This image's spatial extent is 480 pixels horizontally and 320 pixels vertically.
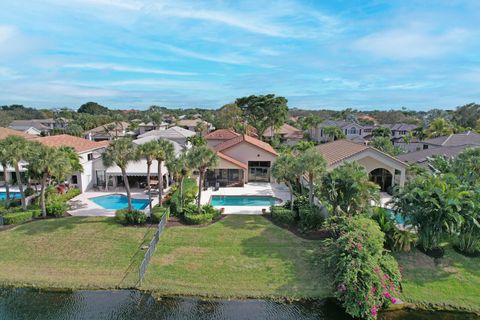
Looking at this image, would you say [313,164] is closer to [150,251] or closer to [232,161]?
[150,251]

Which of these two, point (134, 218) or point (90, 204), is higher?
point (134, 218)

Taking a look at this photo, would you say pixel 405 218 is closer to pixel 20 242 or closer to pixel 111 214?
pixel 111 214

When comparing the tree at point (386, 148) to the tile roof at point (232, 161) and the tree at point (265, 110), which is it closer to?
the tree at point (265, 110)

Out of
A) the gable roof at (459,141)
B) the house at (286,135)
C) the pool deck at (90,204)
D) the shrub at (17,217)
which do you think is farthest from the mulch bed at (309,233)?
the house at (286,135)

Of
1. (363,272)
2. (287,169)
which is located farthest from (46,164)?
(363,272)

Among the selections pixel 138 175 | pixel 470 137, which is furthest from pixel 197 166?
pixel 470 137

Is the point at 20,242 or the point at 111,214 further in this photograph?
the point at 111,214
